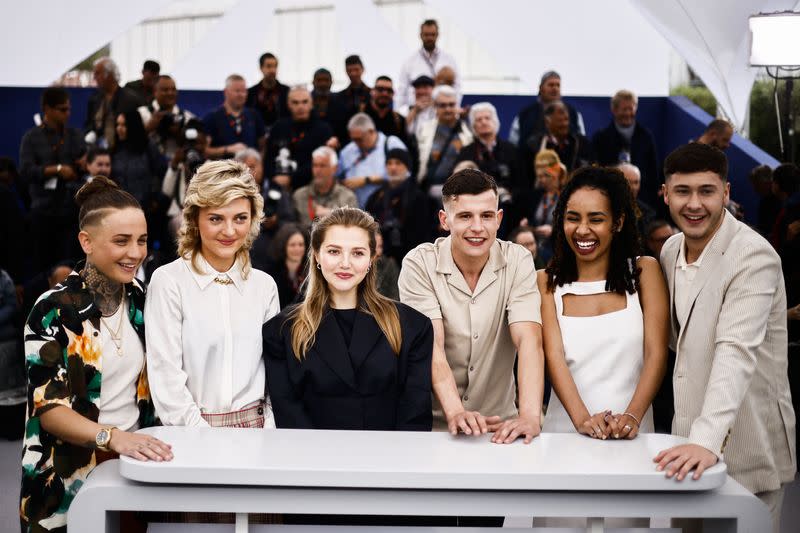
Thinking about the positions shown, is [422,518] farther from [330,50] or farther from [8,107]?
[330,50]

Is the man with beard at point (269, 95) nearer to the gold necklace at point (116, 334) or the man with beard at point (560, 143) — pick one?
the man with beard at point (560, 143)

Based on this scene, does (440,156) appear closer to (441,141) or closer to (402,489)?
(441,141)

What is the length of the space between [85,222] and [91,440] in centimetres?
65

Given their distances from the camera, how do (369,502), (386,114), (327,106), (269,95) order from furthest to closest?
→ (269,95)
(327,106)
(386,114)
(369,502)

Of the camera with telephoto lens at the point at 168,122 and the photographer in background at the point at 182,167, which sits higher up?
the camera with telephoto lens at the point at 168,122

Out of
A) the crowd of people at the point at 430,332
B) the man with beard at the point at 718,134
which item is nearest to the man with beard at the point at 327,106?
the man with beard at the point at 718,134

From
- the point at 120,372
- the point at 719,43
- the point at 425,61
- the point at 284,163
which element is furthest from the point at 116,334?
the point at 719,43

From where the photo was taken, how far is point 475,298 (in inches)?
131

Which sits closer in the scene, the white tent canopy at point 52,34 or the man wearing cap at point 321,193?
the man wearing cap at point 321,193

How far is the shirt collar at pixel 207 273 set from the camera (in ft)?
10.2

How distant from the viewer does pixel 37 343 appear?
2.84 metres

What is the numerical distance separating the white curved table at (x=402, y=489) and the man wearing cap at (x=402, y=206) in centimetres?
491

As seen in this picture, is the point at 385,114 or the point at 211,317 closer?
the point at 211,317

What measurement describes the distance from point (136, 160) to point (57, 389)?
5164 millimetres
